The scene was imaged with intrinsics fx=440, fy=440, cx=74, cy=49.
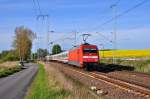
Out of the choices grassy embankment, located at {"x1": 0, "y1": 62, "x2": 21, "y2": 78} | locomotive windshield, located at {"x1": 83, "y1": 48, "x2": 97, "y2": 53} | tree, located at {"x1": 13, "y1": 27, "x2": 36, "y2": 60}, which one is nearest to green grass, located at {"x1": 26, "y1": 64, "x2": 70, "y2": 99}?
locomotive windshield, located at {"x1": 83, "y1": 48, "x2": 97, "y2": 53}

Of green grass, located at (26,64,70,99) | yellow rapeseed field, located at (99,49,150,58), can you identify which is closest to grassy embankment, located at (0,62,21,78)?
Answer: yellow rapeseed field, located at (99,49,150,58)

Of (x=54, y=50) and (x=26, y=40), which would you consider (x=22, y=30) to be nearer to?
(x=26, y=40)

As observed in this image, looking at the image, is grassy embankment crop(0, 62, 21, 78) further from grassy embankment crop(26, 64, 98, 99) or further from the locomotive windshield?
grassy embankment crop(26, 64, 98, 99)

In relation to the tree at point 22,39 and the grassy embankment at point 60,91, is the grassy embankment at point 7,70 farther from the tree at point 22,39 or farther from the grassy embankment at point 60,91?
the tree at point 22,39

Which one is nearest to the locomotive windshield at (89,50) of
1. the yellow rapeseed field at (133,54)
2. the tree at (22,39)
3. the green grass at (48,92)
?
the yellow rapeseed field at (133,54)

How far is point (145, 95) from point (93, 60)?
29707 mm

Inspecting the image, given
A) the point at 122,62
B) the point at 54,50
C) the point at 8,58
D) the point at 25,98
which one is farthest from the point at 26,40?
the point at 25,98

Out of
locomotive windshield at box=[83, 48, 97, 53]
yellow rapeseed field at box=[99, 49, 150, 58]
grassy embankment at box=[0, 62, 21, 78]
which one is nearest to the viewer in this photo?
locomotive windshield at box=[83, 48, 97, 53]

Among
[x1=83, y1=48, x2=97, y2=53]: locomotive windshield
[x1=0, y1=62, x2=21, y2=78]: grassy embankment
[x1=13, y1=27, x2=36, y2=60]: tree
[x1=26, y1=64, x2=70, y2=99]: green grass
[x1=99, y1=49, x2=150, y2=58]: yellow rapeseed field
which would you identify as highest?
[x1=13, y1=27, x2=36, y2=60]: tree

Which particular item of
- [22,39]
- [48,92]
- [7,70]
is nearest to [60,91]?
[48,92]

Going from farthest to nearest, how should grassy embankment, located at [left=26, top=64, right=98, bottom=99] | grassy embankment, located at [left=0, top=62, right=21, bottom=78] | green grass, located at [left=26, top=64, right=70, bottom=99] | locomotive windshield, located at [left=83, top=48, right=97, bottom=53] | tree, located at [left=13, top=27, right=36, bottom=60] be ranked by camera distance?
tree, located at [left=13, top=27, right=36, bottom=60] < grassy embankment, located at [left=0, top=62, right=21, bottom=78] < locomotive windshield, located at [left=83, top=48, right=97, bottom=53] < green grass, located at [left=26, top=64, right=70, bottom=99] < grassy embankment, located at [left=26, top=64, right=98, bottom=99]

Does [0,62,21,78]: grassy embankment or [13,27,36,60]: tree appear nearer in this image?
[0,62,21,78]: grassy embankment

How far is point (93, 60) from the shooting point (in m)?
50.0

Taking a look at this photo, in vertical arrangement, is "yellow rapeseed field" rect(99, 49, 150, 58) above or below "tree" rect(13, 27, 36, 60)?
below
